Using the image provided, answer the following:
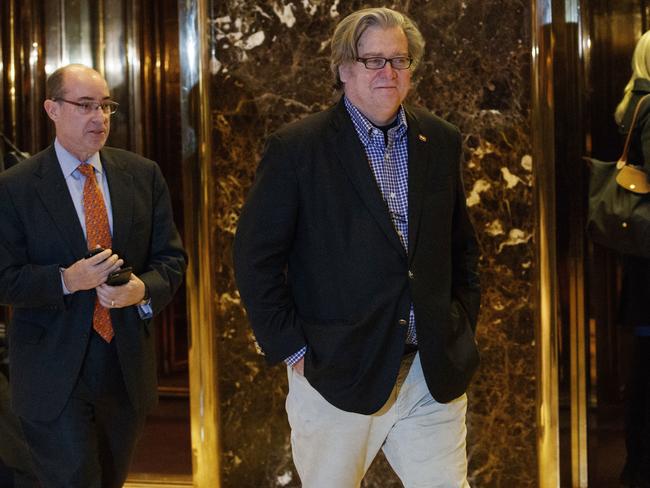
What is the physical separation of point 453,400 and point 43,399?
4.08 feet

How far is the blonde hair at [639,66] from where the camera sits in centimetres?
349

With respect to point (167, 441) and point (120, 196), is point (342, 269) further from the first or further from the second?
point (167, 441)

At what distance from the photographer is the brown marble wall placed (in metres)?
3.57

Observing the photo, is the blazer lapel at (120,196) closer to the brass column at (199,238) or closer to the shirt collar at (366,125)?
the brass column at (199,238)

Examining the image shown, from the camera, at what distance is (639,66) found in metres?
3.51

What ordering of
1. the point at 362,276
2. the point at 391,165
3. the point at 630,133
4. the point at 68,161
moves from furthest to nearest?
the point at 630,133, the point at 68,161, the point at 391,165, the point at 362,276

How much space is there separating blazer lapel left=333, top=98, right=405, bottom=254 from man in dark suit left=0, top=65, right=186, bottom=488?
2.62 ft

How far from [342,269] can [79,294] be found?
93 centimetres

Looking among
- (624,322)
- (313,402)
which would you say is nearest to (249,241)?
(313,402)

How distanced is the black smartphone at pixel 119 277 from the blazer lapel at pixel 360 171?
0.79 metres

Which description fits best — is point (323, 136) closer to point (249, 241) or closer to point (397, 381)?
point (249, 241)

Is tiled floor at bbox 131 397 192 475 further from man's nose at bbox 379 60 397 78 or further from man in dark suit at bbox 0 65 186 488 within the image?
man's nose at bbox 379 60 397 78

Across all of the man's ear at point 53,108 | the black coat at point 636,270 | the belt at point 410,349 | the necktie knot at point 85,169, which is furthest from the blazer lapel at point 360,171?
the black coat at point 636,270

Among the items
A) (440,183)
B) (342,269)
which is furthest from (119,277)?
(440,183)
